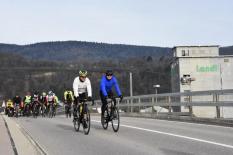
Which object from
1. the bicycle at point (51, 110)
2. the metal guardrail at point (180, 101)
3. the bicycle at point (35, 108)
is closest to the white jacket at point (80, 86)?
the metal guardrail at point (180, 101)

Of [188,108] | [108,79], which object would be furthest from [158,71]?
[108,79]

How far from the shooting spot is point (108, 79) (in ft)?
49.6

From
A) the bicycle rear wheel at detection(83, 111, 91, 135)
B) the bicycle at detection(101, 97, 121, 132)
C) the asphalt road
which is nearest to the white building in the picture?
the bicycle at detection(101, 97, 121, 132)

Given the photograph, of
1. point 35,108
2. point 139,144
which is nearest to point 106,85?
point 139,144

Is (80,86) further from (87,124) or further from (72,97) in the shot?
(72,97)

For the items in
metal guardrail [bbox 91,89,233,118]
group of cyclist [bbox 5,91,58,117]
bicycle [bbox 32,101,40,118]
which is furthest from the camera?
bicycle [bbox 32,101,40,118]

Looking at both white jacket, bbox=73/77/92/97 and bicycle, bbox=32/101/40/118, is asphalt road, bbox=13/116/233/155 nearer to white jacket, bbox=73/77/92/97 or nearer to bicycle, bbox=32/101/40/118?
white jacket, bbox=73/77/92/97

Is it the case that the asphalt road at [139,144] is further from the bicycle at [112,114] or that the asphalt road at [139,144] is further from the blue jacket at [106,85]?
the blue jacket at [106,85]

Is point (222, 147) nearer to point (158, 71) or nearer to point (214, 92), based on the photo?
point (214, 92)

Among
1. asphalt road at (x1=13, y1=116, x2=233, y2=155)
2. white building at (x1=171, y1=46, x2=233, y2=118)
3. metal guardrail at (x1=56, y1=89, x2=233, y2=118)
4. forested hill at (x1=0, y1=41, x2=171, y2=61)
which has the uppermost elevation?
forested hill at (x1=0, y1=41, x2=171, y2=61)

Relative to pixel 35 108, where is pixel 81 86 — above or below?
above

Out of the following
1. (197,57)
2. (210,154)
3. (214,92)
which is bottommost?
(210,154)

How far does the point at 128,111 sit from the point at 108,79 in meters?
15.4

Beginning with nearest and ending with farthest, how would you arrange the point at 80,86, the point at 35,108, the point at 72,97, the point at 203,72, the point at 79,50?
the point at 80,86
the point at 72,97
the point at 35,108
the point at 203,72
the point at 79,50
